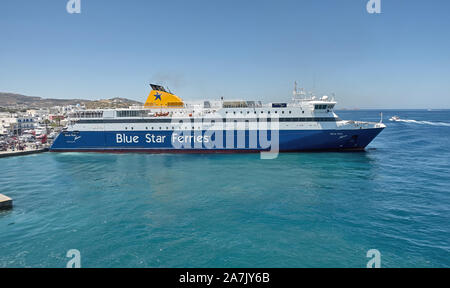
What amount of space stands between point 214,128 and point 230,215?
19878 millimetres

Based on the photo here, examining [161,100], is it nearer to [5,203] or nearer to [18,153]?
[18,153]

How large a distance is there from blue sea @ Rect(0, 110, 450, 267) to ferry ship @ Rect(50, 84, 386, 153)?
22.1 ft

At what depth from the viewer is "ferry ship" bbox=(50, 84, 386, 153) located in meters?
31.1

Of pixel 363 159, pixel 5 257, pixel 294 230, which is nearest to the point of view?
pixel 5 257

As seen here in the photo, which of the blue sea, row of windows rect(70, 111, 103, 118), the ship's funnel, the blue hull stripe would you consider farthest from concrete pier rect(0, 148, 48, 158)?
the ship's funnel

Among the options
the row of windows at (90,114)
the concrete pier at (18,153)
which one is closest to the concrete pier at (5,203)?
the row of windows at (90,114)

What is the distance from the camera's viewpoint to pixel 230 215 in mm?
13898

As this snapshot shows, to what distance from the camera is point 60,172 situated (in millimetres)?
24656

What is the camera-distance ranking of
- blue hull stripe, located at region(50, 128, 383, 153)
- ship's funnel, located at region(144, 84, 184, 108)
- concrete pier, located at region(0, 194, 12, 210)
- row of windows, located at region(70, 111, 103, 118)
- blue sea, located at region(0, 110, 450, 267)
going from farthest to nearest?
1. ship's funnel, located at region(144, 84, 184, 108)
2. row of windows, located at region(70, 111, 103, 118)
3. blue hull stripe, located at region(50, 128, 383, 153)
4. concrete pier, located at region(0, 194, 12, 210)
5. blue sea, located at region(0, 110, 450, 267)

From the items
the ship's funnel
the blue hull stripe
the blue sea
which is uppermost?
the ship's funnel

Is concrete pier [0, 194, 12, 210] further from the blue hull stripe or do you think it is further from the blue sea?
the blue hull stripe
